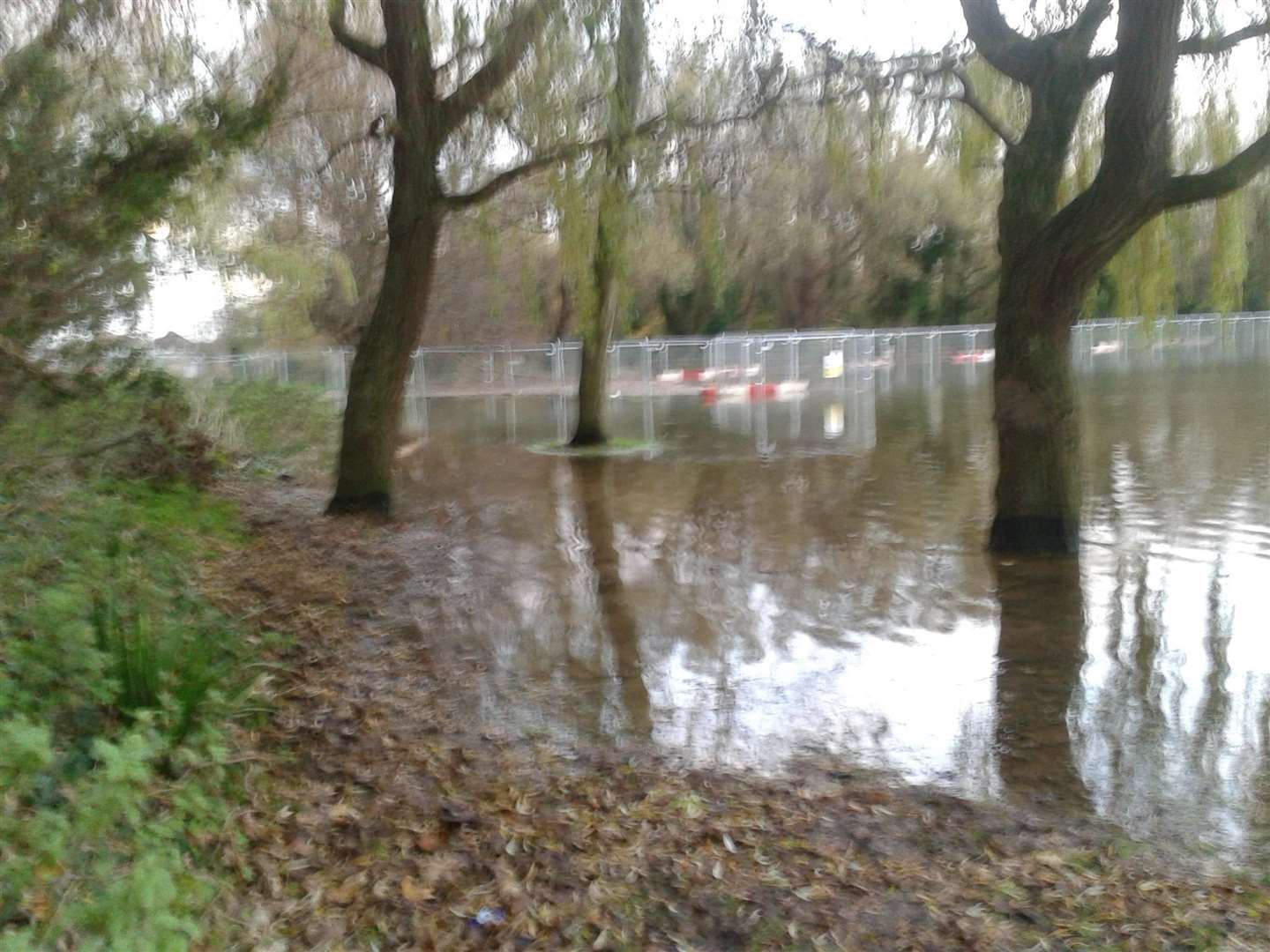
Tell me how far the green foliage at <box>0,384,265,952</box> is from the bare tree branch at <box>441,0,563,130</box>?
15.6ft

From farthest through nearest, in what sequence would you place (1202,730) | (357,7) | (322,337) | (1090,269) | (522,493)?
(322,337) < (522,493) < (357,7) < (1090,269) < (1202,730)

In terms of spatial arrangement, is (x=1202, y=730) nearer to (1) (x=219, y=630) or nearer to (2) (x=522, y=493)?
(1) (x=219, y=630)

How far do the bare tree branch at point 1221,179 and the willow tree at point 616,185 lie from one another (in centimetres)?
442

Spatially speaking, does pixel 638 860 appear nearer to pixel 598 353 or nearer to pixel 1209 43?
pixel 1209 43

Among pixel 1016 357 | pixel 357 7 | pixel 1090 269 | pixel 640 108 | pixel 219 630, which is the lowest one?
pixel 219 630

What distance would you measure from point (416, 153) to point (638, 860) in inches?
Result: 326

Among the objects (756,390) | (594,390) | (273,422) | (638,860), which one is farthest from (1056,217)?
(756,390)

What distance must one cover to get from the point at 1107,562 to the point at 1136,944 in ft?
21.6

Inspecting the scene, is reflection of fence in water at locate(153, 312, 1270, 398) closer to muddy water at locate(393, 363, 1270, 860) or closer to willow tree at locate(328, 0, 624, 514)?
muddy water at locate(393, 363, 1270, 860)

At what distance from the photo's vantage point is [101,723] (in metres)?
5.11

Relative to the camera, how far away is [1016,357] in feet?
33.6

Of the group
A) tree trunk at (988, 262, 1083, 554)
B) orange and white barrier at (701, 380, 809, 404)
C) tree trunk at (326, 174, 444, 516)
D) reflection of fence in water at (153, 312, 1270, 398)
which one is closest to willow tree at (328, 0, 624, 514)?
tree trunk at (326, 174, 444, 516)

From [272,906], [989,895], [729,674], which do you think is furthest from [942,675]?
[272,906]

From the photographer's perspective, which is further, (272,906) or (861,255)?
(861,255)
